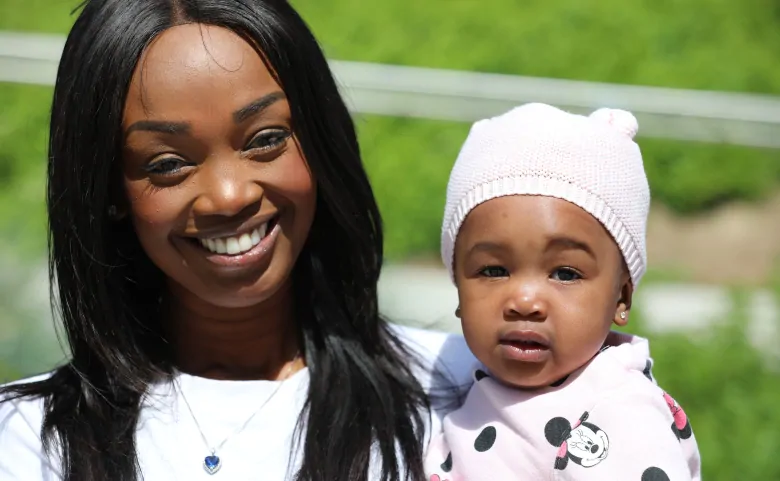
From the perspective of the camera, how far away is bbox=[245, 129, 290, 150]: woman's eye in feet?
7.55

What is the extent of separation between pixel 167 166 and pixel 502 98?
2745 millimetres

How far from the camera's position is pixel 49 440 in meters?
2.33

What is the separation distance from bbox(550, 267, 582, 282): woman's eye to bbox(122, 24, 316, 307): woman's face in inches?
21.4

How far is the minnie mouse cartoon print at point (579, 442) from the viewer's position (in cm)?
207

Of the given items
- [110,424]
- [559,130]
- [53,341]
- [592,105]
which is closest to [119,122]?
[110,424]

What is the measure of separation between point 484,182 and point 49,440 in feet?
3.30

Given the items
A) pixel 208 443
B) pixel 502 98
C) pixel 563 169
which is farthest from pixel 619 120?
pixel 502 98

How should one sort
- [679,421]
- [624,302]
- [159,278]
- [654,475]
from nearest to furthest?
[654,475] < [679,421] < [624,302] < [159,278]

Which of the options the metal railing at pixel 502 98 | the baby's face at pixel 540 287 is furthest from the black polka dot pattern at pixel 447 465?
the metal railing at pixel 502 98

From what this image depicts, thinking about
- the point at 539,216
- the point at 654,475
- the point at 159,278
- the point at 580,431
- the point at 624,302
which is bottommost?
the point at 654,475

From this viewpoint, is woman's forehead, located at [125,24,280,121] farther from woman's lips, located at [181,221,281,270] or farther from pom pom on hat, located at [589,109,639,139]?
pom pom on hat, located at [589,109,639,139]

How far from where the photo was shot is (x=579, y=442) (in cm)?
210

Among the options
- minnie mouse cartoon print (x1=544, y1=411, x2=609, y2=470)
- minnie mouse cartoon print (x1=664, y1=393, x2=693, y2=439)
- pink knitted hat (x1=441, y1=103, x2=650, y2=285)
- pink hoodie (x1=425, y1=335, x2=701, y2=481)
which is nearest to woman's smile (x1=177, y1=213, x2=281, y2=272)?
pink knitted hat (x1=441, y1=103, x2=650, y2=285)

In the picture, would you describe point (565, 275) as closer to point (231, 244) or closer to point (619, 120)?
point (619, 120)
